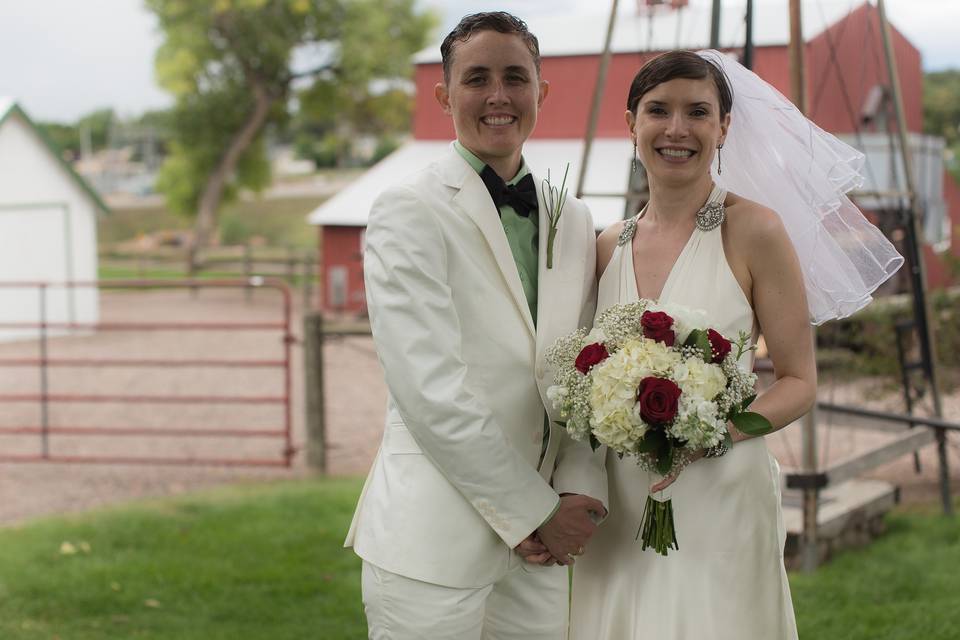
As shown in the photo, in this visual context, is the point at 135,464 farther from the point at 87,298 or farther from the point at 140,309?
the point at 140,309

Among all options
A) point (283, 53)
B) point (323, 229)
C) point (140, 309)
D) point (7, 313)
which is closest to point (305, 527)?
point (7, 313)

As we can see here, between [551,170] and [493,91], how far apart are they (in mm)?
12882

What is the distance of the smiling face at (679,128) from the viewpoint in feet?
9.20

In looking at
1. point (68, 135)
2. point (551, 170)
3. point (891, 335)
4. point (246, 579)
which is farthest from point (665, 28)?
point (68, 135)

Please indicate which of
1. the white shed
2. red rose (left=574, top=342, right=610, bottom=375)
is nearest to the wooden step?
red rose (left=574, top=342, right=610, bottom=375)

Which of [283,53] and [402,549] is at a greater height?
[283,53]

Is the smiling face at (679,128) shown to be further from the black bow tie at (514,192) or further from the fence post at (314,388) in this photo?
the fence post at (314,388)

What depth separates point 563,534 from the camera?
2.71 m

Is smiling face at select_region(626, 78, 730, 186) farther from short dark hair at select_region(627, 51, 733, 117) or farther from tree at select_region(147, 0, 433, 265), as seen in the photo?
tree at select_region(147, 0, 433, 265)

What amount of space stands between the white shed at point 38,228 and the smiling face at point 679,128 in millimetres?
16414

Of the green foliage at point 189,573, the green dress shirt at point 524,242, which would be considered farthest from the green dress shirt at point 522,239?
the green foliage at point 189,573

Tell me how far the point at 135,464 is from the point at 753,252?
7.46 metres

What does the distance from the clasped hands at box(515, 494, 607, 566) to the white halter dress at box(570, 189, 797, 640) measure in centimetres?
21

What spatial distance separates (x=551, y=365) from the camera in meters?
2.68
